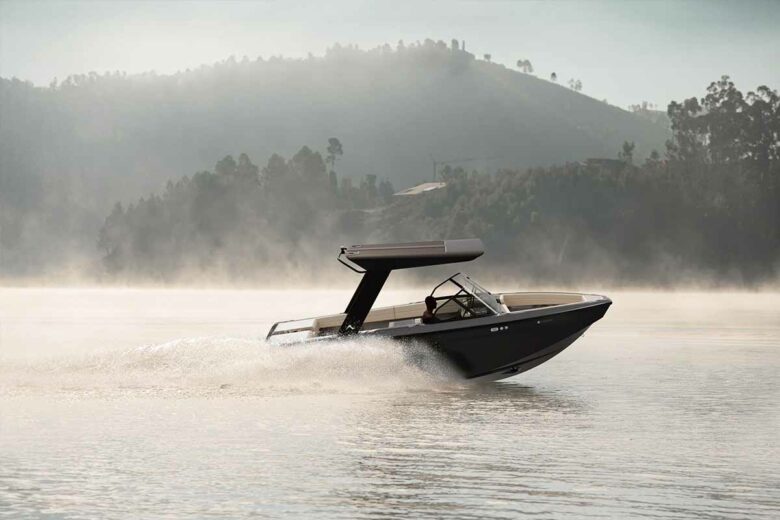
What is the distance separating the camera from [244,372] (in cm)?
2158

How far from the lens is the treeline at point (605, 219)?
479 feet

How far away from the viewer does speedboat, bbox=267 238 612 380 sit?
66.8ft

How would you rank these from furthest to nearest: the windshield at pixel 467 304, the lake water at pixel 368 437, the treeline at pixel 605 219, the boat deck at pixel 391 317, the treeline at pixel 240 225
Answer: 1. the treeline at pixel 240 225
2. the treeline at pixel 605 219
3. the boat deck at pixel 391 317
4. the windshield at pixel 467 304
5. the lake water at pixel 368 437

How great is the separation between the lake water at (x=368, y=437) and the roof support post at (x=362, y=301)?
0.45m

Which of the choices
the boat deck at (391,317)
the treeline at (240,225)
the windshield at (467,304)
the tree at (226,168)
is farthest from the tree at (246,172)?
the windshield at (467,304)

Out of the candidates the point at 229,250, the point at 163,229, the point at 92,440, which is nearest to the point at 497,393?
the point at 92,440

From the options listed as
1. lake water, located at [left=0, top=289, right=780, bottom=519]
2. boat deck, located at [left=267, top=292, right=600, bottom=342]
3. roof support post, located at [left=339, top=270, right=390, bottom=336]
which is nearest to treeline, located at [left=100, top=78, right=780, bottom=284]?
lake water, located at [left=0, top=289, right=780, bottom=519]

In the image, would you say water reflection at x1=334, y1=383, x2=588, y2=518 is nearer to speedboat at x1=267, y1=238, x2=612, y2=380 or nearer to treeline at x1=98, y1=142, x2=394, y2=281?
speedboat at x1=267, y1=238, x2=612, y2=380

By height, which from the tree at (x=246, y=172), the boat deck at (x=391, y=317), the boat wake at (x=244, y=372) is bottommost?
the boat wake at (x=244, y=372)

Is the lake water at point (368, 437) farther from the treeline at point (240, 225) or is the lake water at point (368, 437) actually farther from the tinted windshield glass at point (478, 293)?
the treeline at point (240, 225)

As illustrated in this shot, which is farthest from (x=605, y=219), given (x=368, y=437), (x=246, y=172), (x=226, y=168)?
(x=368, y=437)

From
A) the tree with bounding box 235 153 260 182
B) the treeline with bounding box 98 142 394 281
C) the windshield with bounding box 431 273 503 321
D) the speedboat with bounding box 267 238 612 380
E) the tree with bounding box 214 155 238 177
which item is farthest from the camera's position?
the tree with bounding box 214 155 238 177

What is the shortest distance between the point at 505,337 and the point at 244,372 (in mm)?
5002

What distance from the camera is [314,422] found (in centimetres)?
1720
